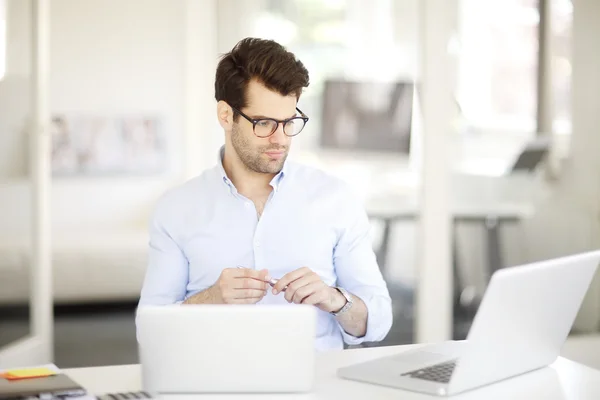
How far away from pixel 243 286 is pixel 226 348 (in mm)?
395

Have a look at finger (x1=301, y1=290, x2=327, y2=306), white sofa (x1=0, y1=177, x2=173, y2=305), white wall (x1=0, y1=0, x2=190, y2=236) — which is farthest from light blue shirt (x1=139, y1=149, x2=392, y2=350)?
white wall (x1=0, y1=0, x2=190, y2=236)

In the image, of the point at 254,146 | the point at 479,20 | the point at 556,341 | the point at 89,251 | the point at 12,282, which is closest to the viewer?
the point at 556,341

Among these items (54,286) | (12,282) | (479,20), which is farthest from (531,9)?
(54,286)

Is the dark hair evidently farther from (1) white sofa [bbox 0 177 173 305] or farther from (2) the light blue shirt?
(1) white sofa [bbox 0 177 173 305]

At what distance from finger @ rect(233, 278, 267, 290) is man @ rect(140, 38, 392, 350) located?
0.37 meters

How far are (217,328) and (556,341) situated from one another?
75 centimetres

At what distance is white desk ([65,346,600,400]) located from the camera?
1.80 meters

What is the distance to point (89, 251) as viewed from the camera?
6.09 meters

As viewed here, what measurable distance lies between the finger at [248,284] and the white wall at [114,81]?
456 cm

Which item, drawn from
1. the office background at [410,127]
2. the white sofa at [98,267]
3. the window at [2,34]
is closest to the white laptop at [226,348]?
the office background at [410,127]

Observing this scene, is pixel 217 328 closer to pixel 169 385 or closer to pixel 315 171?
pixel 169 385

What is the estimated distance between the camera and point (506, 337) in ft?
5.95

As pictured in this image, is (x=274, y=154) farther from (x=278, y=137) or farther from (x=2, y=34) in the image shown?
(x=2, y=34)

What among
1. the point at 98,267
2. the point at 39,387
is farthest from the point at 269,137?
the point at 98,267
